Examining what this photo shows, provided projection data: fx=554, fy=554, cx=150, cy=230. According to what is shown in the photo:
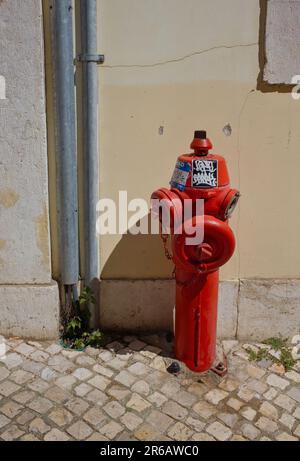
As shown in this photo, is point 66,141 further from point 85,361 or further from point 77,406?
point 77,406

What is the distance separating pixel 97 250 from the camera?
175 inches

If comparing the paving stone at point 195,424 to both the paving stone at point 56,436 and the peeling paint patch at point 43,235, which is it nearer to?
the paving stone at point 56,436

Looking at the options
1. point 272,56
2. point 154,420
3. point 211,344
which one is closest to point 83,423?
point 154,420

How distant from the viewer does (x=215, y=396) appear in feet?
13.2

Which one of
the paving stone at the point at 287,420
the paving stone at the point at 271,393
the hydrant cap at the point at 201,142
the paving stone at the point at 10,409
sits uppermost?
the hydrant cap at the point at 201,142

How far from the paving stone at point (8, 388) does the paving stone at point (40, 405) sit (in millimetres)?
200

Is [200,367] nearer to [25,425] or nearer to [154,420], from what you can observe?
[154,420]

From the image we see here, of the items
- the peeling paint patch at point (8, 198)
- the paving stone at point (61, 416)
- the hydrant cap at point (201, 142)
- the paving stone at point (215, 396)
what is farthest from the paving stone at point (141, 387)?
the hydrant cap at point (201, 142)

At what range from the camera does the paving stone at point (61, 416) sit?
12.1 feet

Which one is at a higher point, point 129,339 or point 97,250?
point 97,250

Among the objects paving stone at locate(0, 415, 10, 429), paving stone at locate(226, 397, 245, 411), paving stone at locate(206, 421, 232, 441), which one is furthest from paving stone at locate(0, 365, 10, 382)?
paving stone at locate(226, 397, 245, 411)

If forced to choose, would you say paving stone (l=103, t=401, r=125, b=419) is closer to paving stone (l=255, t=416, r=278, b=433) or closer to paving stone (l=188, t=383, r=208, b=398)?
paving stone (l=188, t=383, r=208, b=398)

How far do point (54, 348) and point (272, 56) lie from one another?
9.27 feet

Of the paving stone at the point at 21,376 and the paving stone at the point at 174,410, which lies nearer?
the paving stone at the point at 174,410
